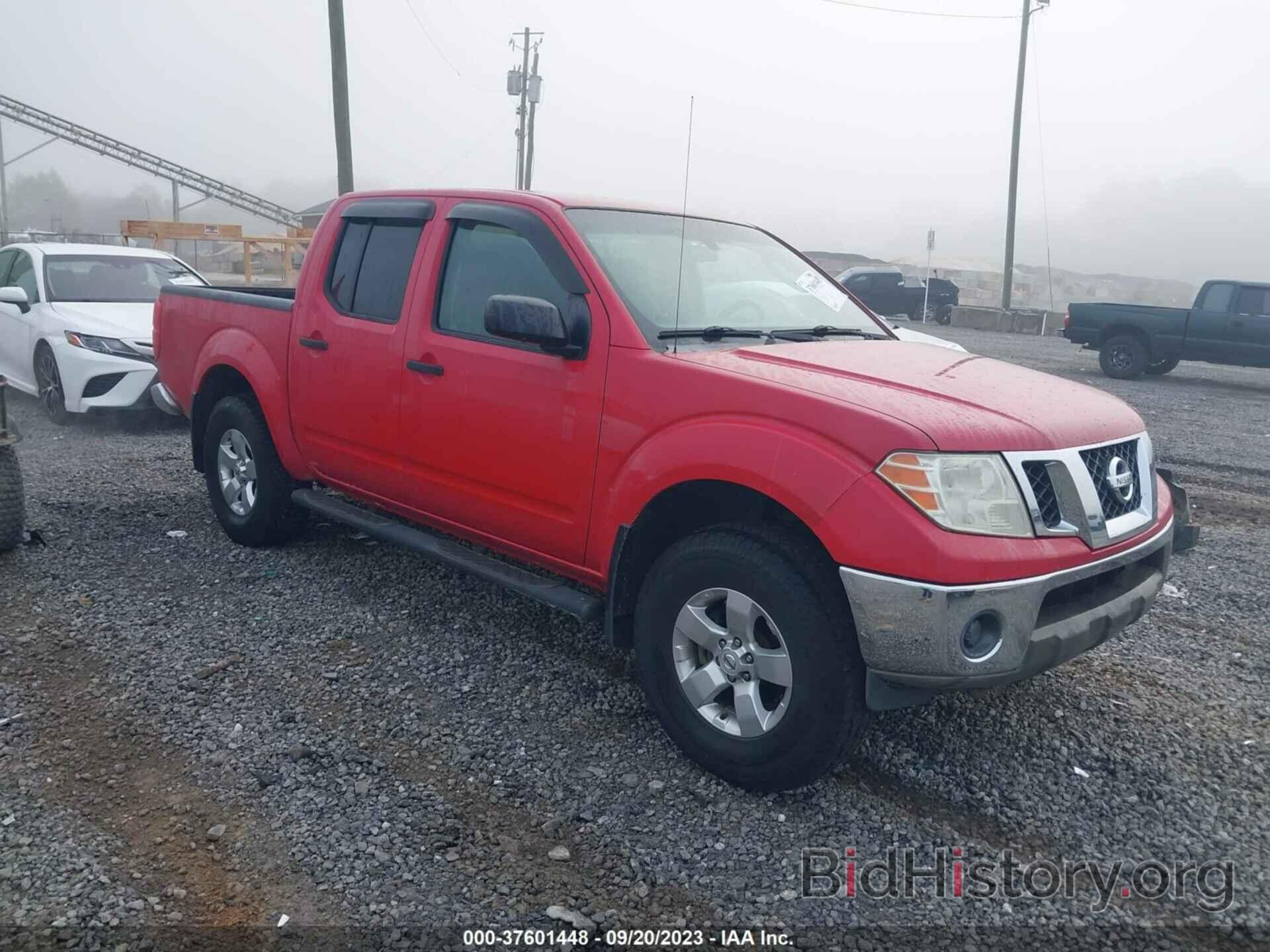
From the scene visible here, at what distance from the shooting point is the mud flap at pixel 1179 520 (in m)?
3.94

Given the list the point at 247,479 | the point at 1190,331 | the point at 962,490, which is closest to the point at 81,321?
the point at 247,479

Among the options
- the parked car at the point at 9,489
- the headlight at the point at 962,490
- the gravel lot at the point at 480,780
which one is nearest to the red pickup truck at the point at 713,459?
the headlight at the point at 962,490

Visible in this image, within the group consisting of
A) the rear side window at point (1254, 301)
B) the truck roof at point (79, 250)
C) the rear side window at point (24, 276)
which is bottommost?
the rear side window at point (24, 276)

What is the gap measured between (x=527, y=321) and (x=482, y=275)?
29.2 inches

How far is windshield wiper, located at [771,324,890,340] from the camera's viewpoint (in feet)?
13.2

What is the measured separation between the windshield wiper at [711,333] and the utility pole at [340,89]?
14.0 m

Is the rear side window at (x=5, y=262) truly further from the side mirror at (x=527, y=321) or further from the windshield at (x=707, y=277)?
the side mirror at (x=527, y=321)

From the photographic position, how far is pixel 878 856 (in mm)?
3020

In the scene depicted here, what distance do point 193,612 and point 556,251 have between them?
7.92 feet

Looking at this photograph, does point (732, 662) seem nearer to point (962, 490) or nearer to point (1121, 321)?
point (962, 490)

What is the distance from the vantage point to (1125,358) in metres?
16.6

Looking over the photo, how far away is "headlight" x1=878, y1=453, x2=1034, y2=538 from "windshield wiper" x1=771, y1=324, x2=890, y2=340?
47.9 inches

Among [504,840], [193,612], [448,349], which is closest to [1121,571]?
[504,840]

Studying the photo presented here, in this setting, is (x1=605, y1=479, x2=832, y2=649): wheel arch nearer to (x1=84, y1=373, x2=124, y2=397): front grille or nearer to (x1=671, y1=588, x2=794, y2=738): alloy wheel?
(x1=671, y1=588, x2=794, y2=738): alloy wheel
